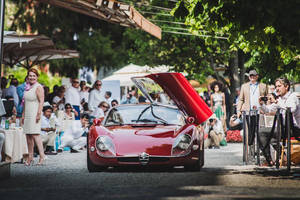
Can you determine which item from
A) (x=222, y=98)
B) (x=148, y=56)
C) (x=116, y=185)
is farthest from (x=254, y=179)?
(x=148, y=56)

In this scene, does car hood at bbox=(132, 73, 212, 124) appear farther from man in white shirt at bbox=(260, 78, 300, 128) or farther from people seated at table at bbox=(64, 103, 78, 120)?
people seated at table at bbox=(64, 103, 78, 120)

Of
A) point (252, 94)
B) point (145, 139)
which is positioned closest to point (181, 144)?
point (145, 139)

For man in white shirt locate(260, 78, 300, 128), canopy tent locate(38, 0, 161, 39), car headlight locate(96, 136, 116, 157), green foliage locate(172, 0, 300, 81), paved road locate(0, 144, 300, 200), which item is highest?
canopy tent locate(38, 0, 161, 39)

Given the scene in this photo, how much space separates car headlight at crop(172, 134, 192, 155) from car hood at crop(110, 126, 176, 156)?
72mm

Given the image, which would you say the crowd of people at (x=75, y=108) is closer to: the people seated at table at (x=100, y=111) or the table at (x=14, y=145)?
the people seated at table at (x=100, y=111)

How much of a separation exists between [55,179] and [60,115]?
8649mm

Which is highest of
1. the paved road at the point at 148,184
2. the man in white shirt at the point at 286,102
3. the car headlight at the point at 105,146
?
the man in white shirt at the point at 286,102

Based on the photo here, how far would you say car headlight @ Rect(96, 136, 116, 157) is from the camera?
41.6 ft

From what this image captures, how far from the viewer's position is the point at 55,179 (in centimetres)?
1141

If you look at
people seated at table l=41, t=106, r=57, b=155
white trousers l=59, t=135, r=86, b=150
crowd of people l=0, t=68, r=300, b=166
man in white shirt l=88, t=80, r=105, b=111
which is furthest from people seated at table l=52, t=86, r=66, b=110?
people seated at table l=41, t=106, r=57, b=155

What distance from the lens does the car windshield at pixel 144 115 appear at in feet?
46.0

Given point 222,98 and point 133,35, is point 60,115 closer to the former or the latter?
point 222,98

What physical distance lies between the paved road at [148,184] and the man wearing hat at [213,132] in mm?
7820

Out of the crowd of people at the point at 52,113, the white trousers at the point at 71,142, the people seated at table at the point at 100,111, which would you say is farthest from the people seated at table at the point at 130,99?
the white trousers at the point at 71,142
